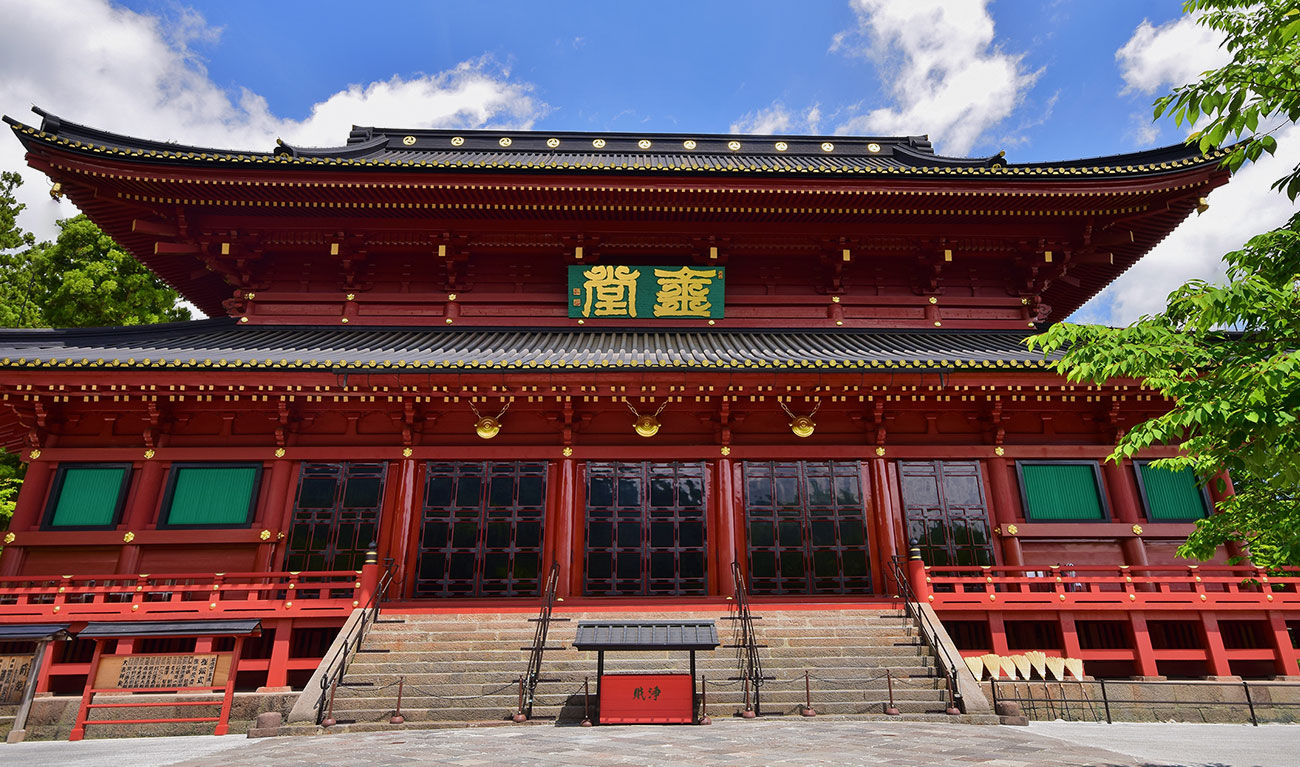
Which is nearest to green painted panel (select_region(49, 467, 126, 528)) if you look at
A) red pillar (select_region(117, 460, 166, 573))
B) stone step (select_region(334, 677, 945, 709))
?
red pillar (select_region(117, 460, 166, 573))

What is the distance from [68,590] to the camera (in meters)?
11.3

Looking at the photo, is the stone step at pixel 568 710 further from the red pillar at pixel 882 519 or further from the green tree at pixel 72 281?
the green tree at pixel 72 281

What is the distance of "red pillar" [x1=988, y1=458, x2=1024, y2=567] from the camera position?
13.5 m

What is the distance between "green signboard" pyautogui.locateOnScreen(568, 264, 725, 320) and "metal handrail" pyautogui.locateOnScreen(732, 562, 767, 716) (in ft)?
21.3

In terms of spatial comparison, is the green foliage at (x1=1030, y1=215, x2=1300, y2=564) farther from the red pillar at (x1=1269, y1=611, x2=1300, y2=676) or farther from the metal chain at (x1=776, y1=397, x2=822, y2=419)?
the red pillar at (x1=1269, y1=611, x2=1300, y2=676)

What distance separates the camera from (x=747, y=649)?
1062cm

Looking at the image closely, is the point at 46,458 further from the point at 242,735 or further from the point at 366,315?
the point at 242,735

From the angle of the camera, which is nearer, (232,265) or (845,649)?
(845,649)

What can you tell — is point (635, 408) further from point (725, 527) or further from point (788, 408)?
point (788, 408)

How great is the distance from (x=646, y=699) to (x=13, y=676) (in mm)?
10017

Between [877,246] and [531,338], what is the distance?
28.4 feet

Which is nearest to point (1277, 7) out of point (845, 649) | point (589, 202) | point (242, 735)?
point (845, 649)

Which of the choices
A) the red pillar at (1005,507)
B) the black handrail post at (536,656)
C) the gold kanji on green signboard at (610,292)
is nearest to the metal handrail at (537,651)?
the black handrail post at (536,656)

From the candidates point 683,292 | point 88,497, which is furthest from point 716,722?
point 88,497
